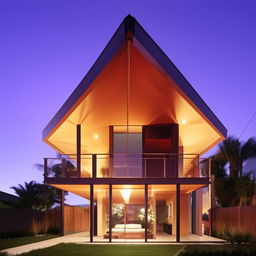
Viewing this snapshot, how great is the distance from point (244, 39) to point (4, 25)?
43.9m

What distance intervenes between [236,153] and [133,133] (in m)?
13.8

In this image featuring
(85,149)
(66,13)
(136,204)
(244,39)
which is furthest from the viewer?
(244,39)

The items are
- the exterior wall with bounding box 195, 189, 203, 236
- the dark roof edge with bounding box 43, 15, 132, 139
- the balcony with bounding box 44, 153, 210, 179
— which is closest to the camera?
the dark roof edge with bounding box 43, 15, 132, 139

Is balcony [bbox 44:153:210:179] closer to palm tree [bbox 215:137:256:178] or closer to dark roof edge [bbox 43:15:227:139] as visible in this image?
dark roof edge [bbox 43:15:227:139]

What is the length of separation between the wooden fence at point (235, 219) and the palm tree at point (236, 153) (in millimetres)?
8144

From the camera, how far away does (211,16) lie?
292 feet

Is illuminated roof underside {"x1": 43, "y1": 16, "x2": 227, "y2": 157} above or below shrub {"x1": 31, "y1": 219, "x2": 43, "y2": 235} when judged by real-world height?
above

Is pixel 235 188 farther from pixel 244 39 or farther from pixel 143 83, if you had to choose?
pixel 244 39

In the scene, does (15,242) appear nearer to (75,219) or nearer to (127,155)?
(127,155)

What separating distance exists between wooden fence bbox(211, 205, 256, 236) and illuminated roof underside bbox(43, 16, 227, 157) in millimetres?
3714

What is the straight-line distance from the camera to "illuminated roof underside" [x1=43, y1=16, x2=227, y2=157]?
50.6 feet

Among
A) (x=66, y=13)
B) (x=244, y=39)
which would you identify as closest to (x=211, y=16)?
(x=244, y=39)

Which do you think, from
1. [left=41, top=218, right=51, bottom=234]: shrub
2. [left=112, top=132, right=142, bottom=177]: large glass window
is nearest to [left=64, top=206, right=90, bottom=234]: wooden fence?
[left=41, top=218, right=51, bottom=234]: shrub

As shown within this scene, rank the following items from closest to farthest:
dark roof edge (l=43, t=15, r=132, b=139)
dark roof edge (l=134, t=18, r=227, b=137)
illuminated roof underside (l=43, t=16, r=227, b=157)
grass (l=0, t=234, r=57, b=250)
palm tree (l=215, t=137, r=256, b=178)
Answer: dark roof edge (l=43, t=15, r=132, b=139) < dark roof edge (l=134, t=18, r=227, b=137) < illuminated roof underside (l=43, t=16, r=227, b=157) < grass (l=0, t=234, r=57, b=250) < palm tree (l=215, t=137, r=256, b=178)
